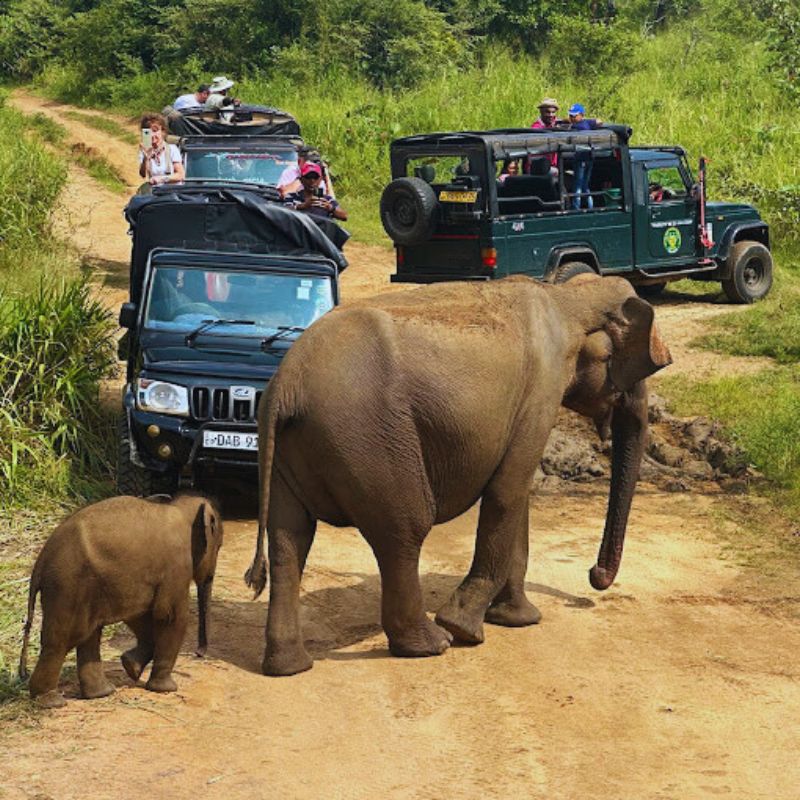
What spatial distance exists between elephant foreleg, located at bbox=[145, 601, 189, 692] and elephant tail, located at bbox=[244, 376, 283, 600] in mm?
446

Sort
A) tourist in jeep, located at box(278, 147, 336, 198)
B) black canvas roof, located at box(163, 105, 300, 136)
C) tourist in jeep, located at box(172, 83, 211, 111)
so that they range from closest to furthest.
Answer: tourist in jeep, located at box(278, 147, 336, 198), black canvas roof, located at box(163, 105, 300, 136), tourist in jeep, located at box(172, 83, 211, 111)

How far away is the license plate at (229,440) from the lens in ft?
29.9

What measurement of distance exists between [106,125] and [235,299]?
776 inches

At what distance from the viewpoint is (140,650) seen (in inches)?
256

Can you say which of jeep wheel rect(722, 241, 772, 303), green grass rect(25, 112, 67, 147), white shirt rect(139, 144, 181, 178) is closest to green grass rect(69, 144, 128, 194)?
green grass rect(25, 112, 67, 147)

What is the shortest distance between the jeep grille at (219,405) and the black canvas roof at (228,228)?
1.88 meters

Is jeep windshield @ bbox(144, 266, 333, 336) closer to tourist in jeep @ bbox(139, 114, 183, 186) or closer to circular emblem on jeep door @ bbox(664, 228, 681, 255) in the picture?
tourist in jeep @ bbox(139, 114, 183, 186)

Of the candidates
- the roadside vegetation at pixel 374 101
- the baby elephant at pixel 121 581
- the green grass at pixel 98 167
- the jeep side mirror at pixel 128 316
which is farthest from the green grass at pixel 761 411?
the green grass at pixel 98 167

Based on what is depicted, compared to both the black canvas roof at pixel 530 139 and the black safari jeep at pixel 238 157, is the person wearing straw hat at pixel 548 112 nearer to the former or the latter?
the black canvas roof at pixel 530 139

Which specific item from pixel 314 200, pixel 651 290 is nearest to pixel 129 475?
pixel 314 200

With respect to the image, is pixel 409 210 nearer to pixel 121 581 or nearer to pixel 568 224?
pixel 568 224

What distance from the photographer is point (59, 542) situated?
5.99 metres

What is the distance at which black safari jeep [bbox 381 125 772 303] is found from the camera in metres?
14.4

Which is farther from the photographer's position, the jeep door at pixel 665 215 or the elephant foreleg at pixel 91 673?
the jeep door at pixel 665 215
